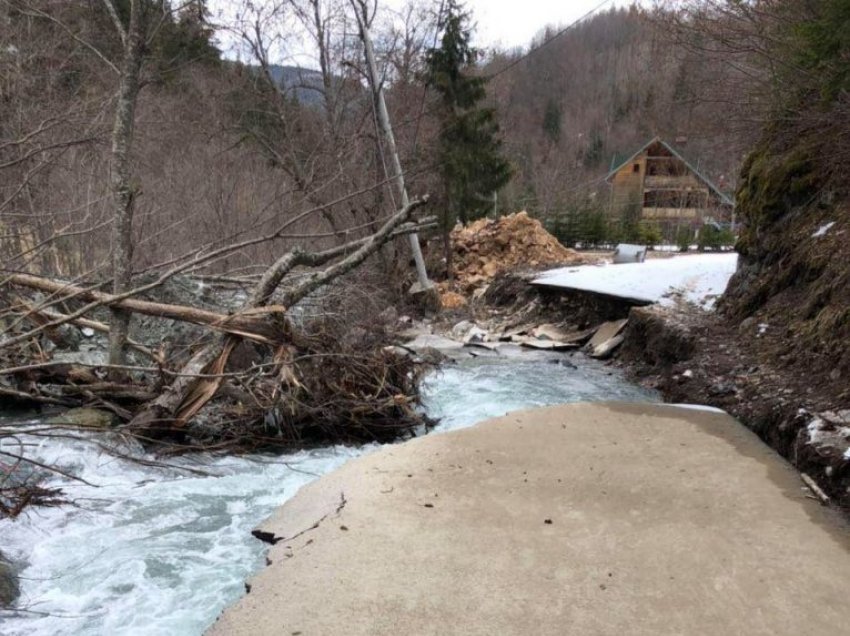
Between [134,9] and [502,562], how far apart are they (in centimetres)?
638

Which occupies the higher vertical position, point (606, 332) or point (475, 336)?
point (606, 332)

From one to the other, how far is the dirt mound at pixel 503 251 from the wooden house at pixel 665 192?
10.9 meters

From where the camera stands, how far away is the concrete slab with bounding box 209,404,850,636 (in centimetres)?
270

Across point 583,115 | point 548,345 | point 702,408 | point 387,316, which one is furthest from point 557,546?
point 583,115

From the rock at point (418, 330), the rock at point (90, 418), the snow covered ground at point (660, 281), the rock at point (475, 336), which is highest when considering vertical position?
the snow covered ground at point (660, 281)

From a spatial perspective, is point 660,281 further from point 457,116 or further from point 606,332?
point 457,116

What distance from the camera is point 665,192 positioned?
34312mm

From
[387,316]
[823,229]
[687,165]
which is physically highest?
[687,165]

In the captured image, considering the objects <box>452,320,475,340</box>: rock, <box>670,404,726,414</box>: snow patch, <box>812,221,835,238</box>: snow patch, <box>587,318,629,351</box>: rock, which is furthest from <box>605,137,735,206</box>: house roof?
<box>670,404,726,414</box>: snow patch

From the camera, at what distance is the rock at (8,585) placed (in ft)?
10.7

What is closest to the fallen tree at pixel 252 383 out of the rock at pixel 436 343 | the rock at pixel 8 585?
the rock at pixel 8 585

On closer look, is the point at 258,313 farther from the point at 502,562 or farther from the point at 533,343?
the point at 533,343

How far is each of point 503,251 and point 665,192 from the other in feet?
64.0

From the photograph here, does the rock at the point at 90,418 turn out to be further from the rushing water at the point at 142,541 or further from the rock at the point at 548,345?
the rock at the point at 548,345
